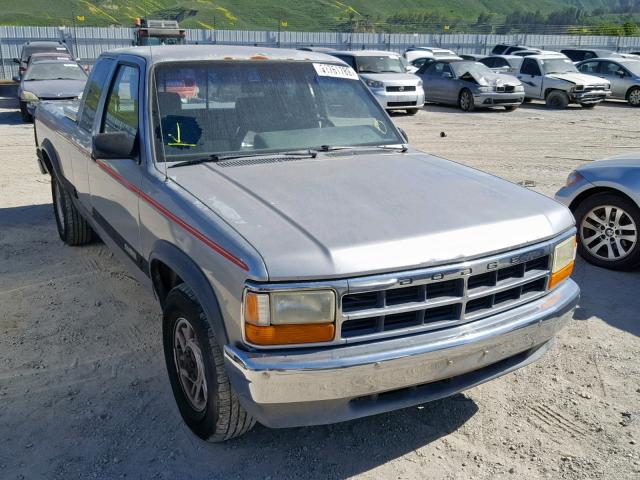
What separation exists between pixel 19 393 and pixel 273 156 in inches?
81.0

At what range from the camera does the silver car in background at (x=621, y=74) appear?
66.4 ft

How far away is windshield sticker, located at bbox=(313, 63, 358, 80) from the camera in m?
4.41

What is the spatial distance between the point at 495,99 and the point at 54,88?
1178 cm

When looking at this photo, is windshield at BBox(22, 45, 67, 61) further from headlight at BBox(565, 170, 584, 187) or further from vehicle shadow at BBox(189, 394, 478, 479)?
vehicle shadow at BBox(189, 394, 478, 479)

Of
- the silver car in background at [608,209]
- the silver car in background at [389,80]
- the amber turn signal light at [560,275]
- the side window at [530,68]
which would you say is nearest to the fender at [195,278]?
the amber turn signal light at [560,275]

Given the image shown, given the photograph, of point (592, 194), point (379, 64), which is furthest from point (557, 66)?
point (592, 194)

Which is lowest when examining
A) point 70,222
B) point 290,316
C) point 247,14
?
point 70,222

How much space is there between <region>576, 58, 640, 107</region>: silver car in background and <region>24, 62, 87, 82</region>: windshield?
52.8 ft

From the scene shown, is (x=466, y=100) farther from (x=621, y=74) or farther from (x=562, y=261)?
(x=562, y=261)

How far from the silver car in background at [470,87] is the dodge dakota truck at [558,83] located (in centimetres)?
157

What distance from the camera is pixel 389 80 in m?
16.6

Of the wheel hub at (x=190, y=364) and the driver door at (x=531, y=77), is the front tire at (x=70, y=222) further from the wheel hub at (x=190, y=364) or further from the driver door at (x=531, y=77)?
the driver door at (x=531, y=77)

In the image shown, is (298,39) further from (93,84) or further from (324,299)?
(324,299)

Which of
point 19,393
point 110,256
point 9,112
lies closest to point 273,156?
point 19,393
